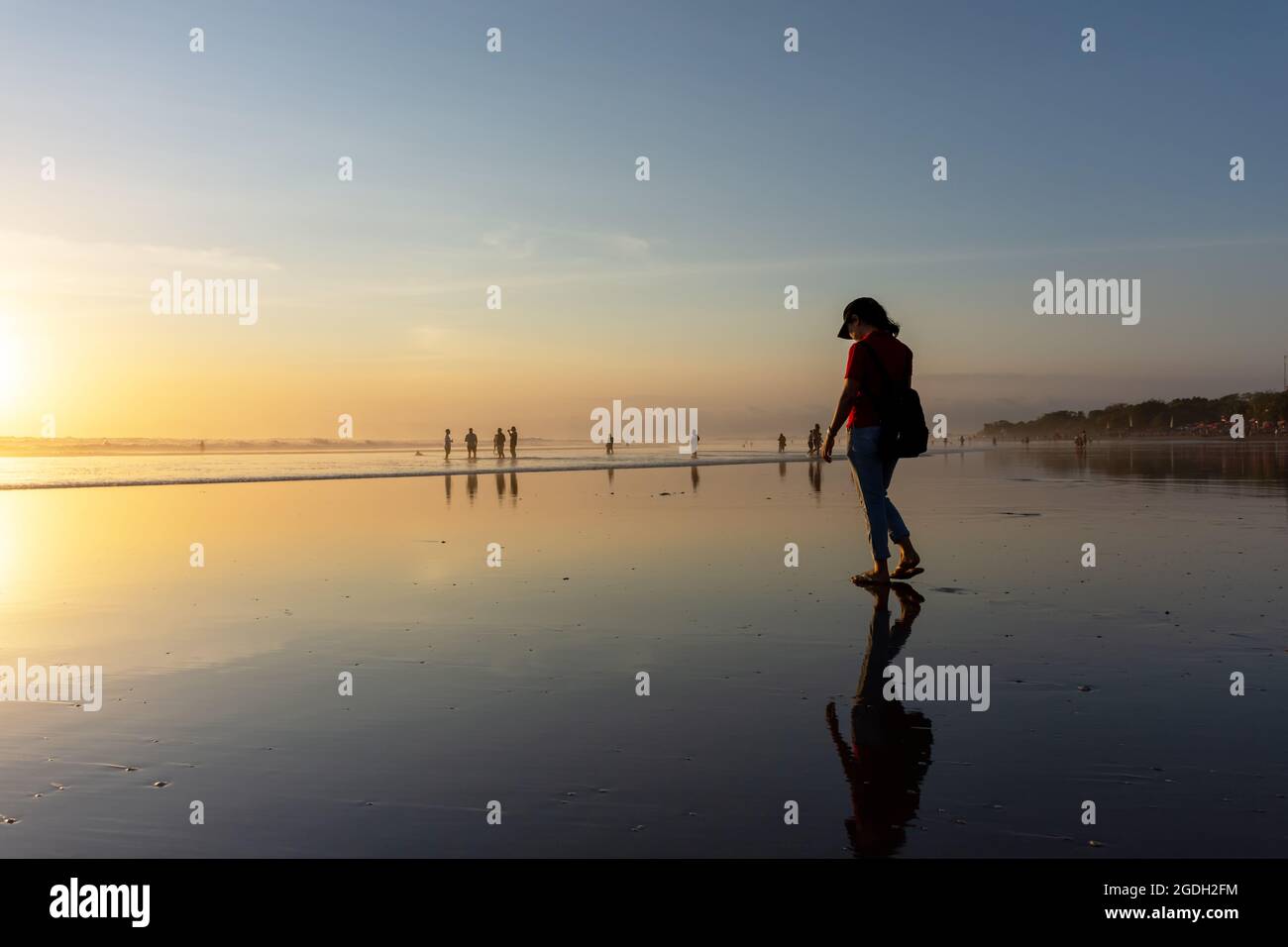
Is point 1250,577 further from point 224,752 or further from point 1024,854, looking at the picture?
point 224,752

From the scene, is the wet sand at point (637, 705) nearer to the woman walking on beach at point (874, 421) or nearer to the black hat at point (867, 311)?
the woman walking on beach at point (874, 421)

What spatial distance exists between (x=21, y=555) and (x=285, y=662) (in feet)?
31.6

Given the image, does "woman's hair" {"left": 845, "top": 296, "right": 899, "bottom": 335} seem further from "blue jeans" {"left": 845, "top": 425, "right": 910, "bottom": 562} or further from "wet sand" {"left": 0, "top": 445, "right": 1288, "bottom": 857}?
"wet sand" {"left": 0, "top": 445, "right": 1288, "bottom": 857}

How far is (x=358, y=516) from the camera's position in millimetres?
20641

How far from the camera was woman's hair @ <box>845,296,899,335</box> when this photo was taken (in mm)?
10906

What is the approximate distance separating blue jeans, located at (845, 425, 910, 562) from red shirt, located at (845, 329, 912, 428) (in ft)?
0.54

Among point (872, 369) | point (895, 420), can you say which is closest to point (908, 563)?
point (895, 420)

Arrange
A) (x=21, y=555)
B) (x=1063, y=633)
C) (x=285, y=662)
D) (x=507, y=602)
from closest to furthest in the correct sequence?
(x=285, y=662), (x=1063, y=633), (x=507, y=602), (x=21, y=555)

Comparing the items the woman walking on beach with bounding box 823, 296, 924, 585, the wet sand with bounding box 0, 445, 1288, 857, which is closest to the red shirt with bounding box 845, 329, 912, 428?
the woman walking on beach with bounding box 823, 296, 924, 585

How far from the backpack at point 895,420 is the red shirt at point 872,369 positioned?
0.05 m

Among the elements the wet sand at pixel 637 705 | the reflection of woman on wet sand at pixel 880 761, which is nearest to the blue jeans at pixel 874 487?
the wet sand at pixel 637 705

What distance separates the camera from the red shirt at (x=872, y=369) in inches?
420
